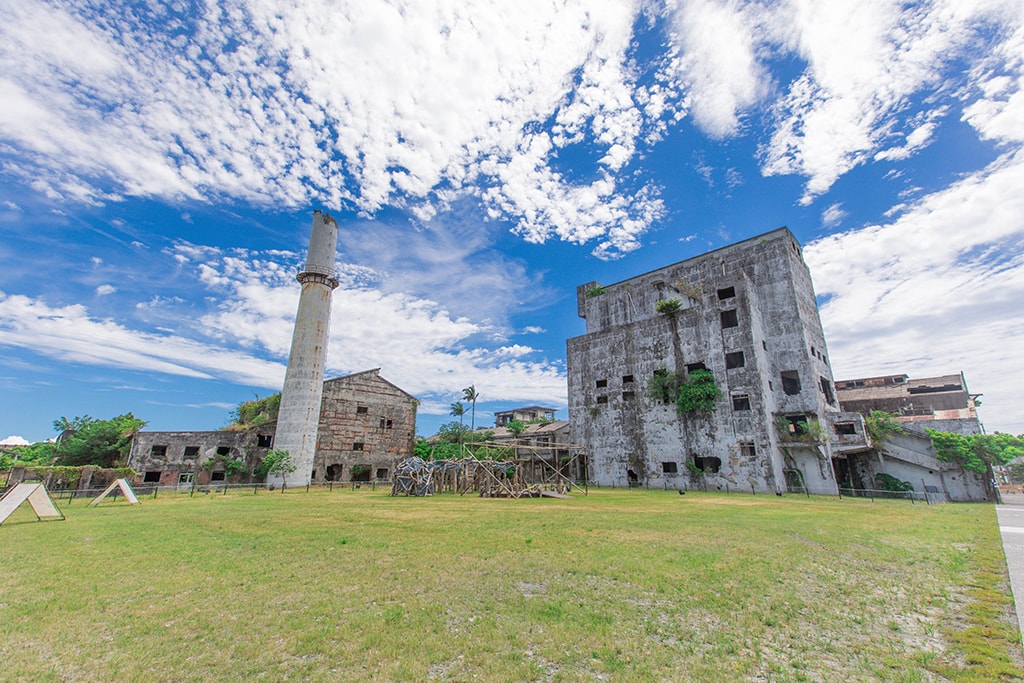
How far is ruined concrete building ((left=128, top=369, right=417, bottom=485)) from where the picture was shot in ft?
112

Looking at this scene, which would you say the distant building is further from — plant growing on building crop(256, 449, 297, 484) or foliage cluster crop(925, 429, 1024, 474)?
foliage cluster crop(925, 429, 1024, 474)

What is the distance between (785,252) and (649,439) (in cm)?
1887

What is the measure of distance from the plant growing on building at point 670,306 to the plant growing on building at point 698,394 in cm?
572

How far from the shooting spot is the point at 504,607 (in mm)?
5621

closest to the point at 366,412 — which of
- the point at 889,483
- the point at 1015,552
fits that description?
the point at 1015,552

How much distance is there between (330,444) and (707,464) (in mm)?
31876

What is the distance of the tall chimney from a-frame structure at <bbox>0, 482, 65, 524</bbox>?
21.8 metres

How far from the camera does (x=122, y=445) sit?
1375 inches

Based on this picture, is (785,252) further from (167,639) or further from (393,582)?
(167,639)

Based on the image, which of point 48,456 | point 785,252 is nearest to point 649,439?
point 785,252

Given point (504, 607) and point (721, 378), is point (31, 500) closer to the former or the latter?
point (504, 607)

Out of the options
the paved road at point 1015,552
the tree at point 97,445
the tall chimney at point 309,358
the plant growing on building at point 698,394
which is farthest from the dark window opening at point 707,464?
→ the tree at point 97,445

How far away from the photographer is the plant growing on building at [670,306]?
3653 centimetres

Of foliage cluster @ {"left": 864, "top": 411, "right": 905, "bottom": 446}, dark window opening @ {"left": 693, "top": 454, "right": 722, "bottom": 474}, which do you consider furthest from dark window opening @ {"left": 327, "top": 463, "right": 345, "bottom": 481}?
foliage cluster @ {"left": 864, "top": 411, "right": 905, "bottom": 446}
